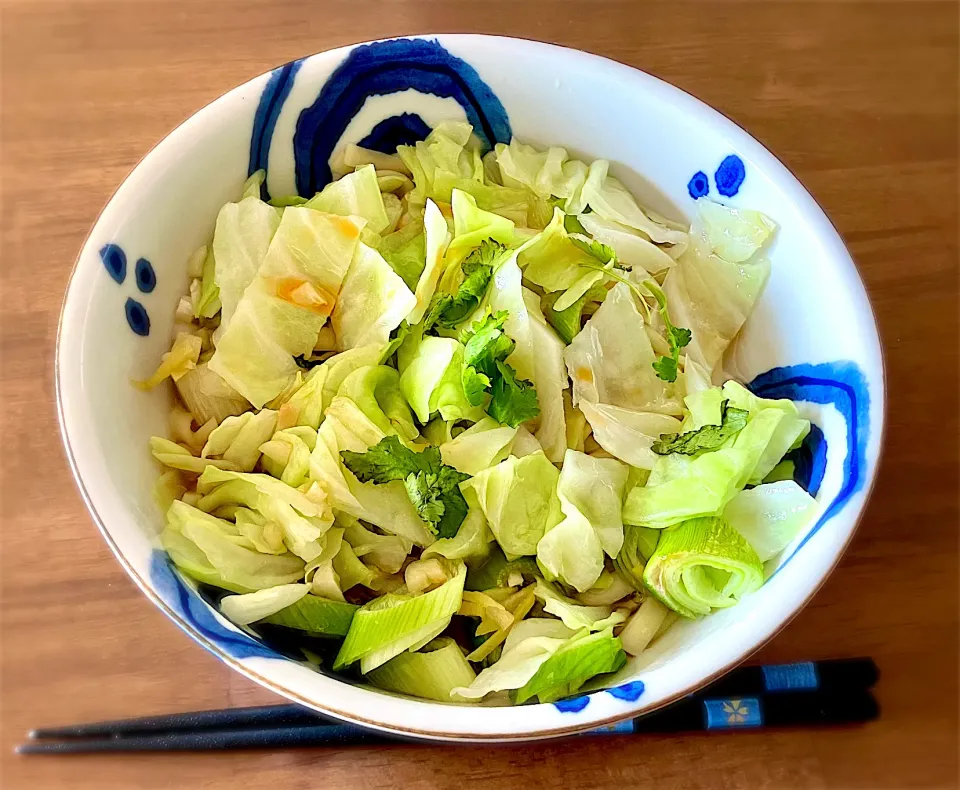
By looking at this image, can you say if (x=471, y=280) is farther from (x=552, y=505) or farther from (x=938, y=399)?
(x=938, y=399)

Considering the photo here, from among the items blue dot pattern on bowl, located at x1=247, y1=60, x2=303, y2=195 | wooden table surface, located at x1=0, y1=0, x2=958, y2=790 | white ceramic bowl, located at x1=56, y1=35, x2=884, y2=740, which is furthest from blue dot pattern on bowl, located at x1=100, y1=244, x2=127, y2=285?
wooden table surface, located at x1=0, y1=0, x2=958, y2=790

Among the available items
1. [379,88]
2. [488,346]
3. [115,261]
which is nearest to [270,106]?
[379,88]

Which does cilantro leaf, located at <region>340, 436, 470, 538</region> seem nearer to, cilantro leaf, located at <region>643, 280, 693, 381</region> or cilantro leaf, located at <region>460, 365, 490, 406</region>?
cilantro leaf, located at <region>460, 365, 490, 406</region>

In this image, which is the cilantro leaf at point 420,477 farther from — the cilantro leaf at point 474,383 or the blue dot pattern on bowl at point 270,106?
the blue dot pattern on bowl at point 270,106

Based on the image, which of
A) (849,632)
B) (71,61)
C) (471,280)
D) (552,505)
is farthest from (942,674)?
(71,61)

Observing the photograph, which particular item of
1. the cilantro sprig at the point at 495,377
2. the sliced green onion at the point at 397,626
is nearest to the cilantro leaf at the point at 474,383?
the cilantro sprig at the point at 495,377

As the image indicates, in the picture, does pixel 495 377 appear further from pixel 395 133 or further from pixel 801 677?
pixel 801 677
